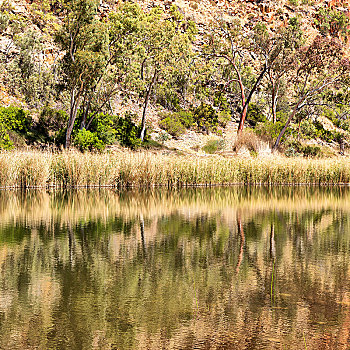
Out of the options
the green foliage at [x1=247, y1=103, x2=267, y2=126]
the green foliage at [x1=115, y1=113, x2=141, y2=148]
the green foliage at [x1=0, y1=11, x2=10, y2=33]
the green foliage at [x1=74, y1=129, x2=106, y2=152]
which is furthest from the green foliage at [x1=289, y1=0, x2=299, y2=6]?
the green foliage at [x1=74, y1=129, x2=106, y2=152]

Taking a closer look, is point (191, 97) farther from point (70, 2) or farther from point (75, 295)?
point (75, 295)

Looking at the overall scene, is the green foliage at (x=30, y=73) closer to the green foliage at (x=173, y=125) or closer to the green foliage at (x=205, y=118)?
the green foliage at (x=173, y=125)

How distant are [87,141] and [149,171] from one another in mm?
10508

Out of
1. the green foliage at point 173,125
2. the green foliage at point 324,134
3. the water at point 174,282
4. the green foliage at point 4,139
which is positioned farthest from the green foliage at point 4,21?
the water at point 174,282

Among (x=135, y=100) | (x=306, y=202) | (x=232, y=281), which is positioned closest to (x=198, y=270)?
(x=232, y=281)

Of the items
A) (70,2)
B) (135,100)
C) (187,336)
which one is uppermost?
(70,2)

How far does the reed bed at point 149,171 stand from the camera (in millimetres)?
20547

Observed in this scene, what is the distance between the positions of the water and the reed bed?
904 cm

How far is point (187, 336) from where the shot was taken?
4.19 m

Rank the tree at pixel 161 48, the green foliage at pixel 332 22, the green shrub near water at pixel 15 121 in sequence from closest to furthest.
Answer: the green shrub near water at pixel 15 121 < the tree at pixel 161 48 < the green foliage at pixel 332 22

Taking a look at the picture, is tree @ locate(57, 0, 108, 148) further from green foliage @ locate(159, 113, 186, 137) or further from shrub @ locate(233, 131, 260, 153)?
A: green foliage @ locate(159, 113, 186, 137)

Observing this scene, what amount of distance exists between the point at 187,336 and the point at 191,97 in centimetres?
4808

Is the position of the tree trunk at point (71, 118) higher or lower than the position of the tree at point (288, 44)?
lower

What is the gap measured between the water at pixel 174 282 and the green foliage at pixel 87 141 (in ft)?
63.5
